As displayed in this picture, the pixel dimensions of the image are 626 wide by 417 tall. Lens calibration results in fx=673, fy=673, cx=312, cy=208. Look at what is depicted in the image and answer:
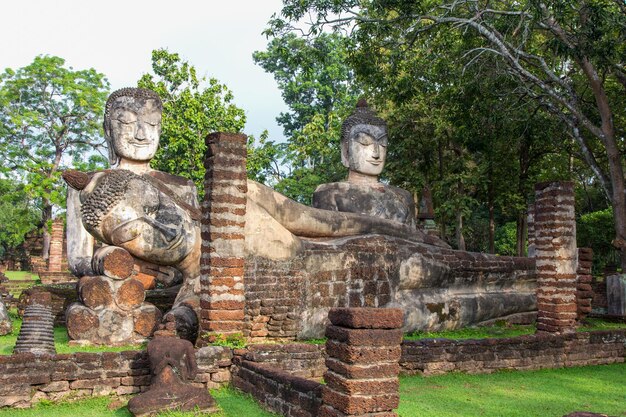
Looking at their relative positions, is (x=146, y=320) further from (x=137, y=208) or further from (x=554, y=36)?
(x=554, y=36)

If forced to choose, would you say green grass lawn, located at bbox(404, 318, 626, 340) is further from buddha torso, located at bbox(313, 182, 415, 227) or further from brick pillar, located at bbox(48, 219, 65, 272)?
brick pillar, located at bbox(48, 219, 65, 272)

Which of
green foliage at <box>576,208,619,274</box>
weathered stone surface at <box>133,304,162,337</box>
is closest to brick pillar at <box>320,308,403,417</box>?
weathered stone surface at <box>133,304,162,337</box>

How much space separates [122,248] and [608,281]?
11600 mm

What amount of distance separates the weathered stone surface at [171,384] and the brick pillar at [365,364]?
1722 mm

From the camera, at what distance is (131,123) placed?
9.87m

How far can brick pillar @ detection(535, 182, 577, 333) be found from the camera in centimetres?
965

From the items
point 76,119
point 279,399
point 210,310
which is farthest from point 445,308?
point 76,119

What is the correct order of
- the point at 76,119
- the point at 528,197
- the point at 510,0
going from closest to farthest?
the point at 510,0 → the point at 528,197 → the point at 76,119

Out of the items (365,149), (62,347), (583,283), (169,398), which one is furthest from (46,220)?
(169,398)

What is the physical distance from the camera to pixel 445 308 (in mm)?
10852

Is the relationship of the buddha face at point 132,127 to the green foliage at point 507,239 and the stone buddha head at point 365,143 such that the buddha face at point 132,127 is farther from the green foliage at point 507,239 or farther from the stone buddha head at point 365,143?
the green foliage at point 507,239

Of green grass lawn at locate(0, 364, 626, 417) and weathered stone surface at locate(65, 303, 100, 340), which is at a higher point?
weathered stone surface at locate(65, 303, 100, 340)

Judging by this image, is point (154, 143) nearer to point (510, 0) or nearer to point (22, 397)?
point (22, 397)

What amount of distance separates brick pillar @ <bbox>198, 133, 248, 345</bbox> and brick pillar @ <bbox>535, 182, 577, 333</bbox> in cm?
458
